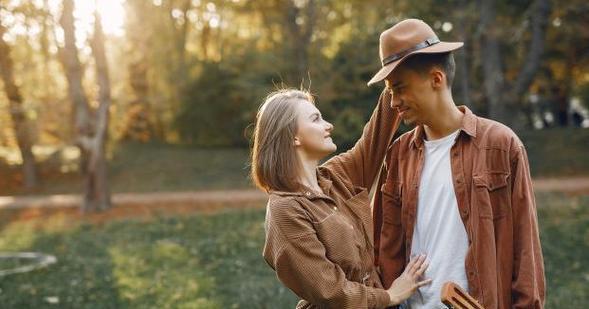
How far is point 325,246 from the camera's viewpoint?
2.83 meters

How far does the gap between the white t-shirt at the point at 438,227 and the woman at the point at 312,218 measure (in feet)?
0.21

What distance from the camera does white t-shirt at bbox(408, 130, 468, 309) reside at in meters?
2.87

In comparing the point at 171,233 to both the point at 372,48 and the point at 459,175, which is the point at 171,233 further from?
the point at 372,48

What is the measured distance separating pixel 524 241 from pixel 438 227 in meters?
0.34

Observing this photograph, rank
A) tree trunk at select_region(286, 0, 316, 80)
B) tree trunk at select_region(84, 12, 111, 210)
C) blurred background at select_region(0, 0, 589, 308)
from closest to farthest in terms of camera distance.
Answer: blurred background at select_region(0, 0, 589, 308), tree trunk at select_region(84, 12, 111, 210), tree trunk at select_region(286, 0, 316, 80)

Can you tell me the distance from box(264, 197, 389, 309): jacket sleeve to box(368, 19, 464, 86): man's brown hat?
64 cm

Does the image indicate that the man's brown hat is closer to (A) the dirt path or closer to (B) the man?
(B) the man

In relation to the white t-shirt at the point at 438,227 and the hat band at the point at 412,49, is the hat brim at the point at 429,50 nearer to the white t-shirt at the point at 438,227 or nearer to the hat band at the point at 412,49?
the hat band at the point at 412,49

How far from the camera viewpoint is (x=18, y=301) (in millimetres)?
8047

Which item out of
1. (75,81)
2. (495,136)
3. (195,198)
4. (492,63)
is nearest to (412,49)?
(495,136)

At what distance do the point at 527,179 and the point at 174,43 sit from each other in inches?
1231

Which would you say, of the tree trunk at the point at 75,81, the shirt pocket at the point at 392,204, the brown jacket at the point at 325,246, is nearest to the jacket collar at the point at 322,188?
the brown jacket at the point at 325,246

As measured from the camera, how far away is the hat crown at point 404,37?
2902mm

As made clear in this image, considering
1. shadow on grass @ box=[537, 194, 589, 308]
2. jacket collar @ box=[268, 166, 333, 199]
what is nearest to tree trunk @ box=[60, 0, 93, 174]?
shadow on grass @ box=[537, 194, 589, 308]
